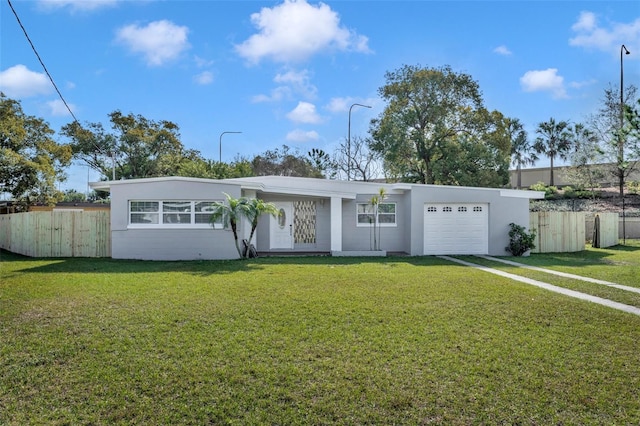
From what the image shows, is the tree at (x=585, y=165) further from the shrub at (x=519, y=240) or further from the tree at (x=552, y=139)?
the shrub at (x=519, y=240)

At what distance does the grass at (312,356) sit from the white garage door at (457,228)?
7730mm

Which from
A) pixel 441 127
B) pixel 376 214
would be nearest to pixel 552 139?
pixel 441 127

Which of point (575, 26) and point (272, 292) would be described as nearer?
point (272, 292)

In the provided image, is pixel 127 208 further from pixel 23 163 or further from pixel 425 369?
pixel 425 369

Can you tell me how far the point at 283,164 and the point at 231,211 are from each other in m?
24.4

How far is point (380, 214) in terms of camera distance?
16750 millimetres

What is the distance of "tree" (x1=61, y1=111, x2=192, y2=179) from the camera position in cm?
3356

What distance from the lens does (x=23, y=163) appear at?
20.1 metres

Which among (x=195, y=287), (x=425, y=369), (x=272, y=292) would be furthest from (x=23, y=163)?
(x=425, y=369)

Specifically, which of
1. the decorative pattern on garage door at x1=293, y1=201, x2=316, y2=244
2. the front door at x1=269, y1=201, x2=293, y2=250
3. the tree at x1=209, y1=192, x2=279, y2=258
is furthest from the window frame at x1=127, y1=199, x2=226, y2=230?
the decorative pattern on garage door at x1=293, y1=201, x2=316, y2=244

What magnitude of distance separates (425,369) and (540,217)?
1537cm

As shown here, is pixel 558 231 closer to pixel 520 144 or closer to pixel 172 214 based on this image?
pixel 172 214

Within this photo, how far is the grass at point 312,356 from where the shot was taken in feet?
11.9

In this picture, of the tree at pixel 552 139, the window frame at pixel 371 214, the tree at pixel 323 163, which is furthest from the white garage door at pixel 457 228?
the tree at pixel 552 139
